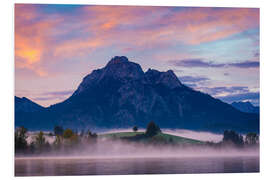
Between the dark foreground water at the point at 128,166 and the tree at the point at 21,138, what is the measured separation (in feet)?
1.18

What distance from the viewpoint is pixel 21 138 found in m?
12.8

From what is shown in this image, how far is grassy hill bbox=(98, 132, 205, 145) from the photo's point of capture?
13391 mm

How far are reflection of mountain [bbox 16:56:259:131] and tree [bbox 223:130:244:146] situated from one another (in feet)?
0.56

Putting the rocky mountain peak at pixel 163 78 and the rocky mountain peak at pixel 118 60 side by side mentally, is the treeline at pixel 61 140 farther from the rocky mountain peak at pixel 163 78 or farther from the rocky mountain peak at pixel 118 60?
the rocky mountain peak at pixel 163 78

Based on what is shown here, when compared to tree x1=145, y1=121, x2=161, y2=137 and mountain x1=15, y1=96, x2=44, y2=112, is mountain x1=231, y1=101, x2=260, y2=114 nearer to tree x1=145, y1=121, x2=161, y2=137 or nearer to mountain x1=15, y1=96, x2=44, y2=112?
tree x1=145, y1=121, x2=161, y2=137

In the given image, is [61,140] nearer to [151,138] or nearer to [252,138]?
[151,138]

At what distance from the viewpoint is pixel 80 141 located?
13.2m

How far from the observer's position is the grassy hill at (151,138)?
13391 millimetres

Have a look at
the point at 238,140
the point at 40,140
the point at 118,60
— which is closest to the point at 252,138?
the point at 238,140

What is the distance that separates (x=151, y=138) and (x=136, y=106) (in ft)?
3.88

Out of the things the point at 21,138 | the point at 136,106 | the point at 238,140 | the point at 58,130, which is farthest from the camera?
the point at 136,106

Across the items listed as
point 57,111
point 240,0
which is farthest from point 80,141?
point 240,0

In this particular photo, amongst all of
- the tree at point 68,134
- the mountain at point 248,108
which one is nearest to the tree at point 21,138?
the tree at point 68,134
